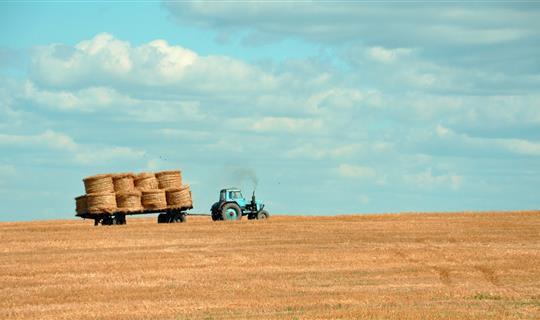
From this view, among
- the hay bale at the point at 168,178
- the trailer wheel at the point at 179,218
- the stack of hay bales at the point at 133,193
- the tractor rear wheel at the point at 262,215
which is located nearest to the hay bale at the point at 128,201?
the stack of hay bales at the point at 133,193

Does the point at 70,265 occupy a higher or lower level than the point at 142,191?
lower

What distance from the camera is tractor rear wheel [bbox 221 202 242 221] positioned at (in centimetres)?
5141

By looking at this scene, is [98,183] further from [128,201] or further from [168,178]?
[168,178]

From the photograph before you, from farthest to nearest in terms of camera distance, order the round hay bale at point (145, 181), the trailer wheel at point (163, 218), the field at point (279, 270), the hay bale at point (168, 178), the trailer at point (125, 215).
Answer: the trailer wheel at point (163, 218)
the hay bale at point (168, 178)
the round hay bale at point (145, 181)
the trailer at point (125, 215)
the field at point (279, 270)

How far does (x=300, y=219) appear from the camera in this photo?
51594 mm

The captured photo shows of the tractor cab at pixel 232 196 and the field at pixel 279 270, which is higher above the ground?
the tractor cab at pixel 232 196

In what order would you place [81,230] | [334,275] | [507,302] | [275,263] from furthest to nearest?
[81,230] → [275,263] → [334,275] → [507,302]

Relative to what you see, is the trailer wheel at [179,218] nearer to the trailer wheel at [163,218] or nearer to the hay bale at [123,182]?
the trailer wheel at [163,218]

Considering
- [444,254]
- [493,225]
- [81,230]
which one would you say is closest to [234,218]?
[81,230]

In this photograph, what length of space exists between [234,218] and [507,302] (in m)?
28.1

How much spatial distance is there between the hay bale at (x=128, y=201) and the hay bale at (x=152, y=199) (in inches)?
15.1

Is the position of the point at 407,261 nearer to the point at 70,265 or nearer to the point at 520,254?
the point at 520,254

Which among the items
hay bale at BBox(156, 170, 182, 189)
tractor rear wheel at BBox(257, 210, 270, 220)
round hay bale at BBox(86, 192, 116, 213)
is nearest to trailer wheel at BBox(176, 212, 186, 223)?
hay bale at BBox(156, 170, 182, 189)

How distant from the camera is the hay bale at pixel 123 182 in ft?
157
